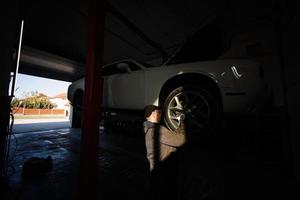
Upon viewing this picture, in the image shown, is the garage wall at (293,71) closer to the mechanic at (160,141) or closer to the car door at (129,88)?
the mechanic at (160,141)

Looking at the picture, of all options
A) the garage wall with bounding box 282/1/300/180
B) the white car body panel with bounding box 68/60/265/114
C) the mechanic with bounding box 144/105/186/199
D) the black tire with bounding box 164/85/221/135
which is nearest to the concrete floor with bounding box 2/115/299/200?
the mechanic with bounding box 144/105/186/199

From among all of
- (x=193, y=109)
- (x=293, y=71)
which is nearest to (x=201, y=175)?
(x=193, y=109)

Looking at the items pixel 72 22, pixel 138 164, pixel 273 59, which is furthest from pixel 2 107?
pixel 273 59

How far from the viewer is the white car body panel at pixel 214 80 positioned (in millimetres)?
2141

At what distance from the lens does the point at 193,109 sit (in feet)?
7.73

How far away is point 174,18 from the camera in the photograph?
12.9 ft

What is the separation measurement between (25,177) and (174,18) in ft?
14.8

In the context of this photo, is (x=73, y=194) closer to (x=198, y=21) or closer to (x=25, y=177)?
(x=25, y=177)

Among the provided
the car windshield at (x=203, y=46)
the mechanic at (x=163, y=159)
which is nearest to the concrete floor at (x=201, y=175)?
the mechanic at (x=163, y=159)

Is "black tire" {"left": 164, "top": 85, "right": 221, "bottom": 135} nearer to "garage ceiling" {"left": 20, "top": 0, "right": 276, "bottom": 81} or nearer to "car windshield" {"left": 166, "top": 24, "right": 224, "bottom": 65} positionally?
"car windshield" {"left": 166, "top": 24, "right": 224, "bottom": 65}

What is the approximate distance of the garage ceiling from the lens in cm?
347

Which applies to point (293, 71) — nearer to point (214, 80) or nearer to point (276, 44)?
point (214, 80)

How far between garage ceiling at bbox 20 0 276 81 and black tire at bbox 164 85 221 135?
2.23m

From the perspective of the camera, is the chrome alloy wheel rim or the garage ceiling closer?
the chrome alloy wheel rim
